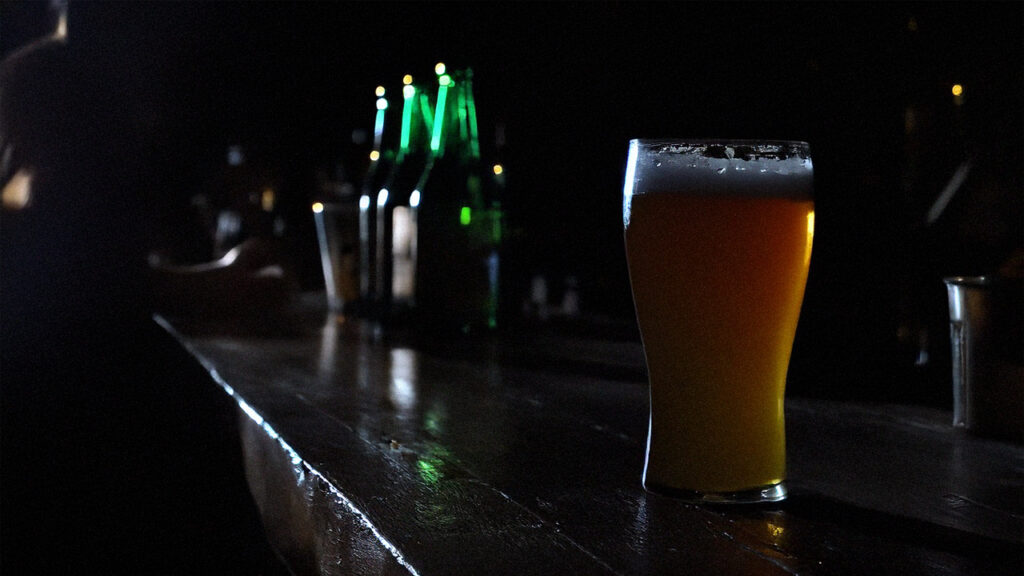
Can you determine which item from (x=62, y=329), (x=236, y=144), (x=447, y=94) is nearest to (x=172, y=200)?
(x=236, y=144)

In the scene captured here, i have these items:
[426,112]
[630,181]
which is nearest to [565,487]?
[630,181]

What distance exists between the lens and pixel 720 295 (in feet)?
1.83

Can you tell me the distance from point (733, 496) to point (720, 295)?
0.12 metres

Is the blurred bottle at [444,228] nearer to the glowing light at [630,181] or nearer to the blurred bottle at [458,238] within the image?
the blurred bottle at [458,238]

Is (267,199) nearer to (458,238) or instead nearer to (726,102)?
(726,102)

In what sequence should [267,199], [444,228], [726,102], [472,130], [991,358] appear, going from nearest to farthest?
1. [991,358]
2. [444,228]
3. [472,130]
4. [726,102]
5. [267,199]

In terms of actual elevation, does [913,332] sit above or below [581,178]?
below

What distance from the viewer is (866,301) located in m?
1.45

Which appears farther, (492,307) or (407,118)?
(407,118)

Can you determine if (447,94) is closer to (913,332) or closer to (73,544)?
(913,332)

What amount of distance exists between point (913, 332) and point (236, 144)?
3.11 metres

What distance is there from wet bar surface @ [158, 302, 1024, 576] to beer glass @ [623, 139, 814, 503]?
0.10 feet

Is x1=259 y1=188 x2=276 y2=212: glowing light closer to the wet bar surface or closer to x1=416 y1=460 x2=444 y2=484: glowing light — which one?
the wet bar surface

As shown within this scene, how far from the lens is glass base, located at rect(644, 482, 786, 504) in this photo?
0.54m
